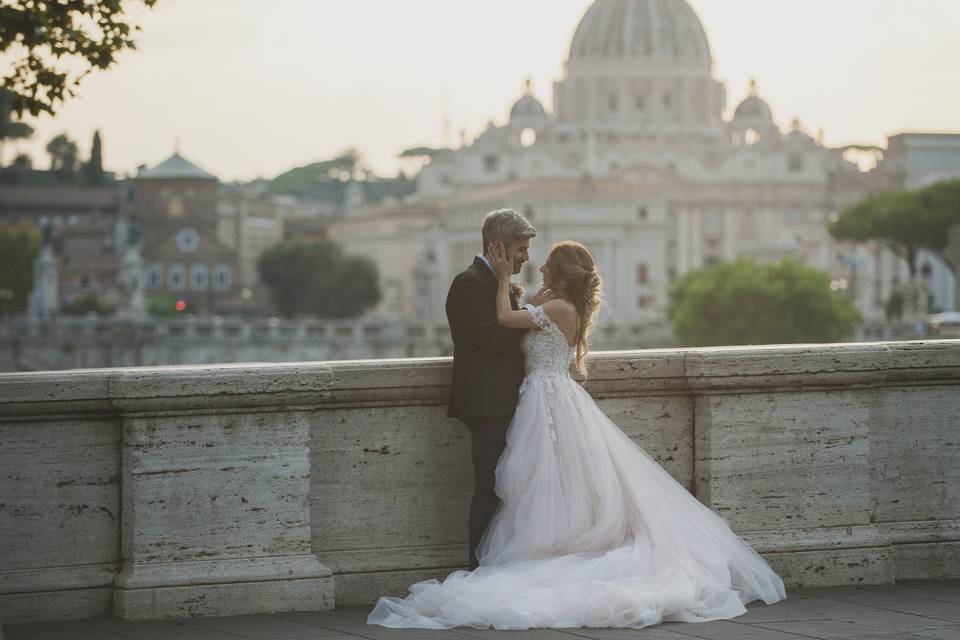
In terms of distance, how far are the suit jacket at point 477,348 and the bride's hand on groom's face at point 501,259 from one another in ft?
0.17

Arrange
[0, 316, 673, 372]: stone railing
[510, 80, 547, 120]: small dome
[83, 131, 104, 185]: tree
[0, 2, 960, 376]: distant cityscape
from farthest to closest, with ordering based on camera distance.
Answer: [510, 80, 547, 120]: small dome < [83, 131, 104, 185]: tree < [0, 2, 960, 376]: distant cityscape < [0, 316, 673, 372]: stone railing

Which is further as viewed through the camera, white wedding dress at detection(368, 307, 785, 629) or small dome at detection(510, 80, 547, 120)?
small dome at detection(510, 80, 547, 120)

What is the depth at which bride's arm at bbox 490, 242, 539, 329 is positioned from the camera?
7777 millimetres

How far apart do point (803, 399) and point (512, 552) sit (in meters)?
1.33

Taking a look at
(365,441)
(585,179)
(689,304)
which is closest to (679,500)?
(365,441)

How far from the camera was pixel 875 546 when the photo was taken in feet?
26.9

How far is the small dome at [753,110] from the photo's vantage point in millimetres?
151250

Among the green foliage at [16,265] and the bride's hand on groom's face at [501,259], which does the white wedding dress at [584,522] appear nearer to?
the bride's hand on groom's face at [501,259]

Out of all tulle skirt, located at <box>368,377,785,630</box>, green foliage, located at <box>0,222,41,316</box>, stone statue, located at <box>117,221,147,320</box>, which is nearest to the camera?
tulle skirt, located at <box>368,377,785,630</box>

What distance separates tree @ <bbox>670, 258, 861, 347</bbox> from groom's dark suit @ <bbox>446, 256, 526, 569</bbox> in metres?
55.0

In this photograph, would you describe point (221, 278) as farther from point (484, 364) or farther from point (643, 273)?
point (484, 364)

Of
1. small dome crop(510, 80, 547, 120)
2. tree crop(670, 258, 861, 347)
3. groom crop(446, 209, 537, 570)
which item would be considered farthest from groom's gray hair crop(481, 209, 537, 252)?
small dome crop(510, 80, 547, 120)

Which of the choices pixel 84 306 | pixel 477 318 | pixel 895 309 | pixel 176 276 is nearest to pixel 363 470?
pixel 477 318

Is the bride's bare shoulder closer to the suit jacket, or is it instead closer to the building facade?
the suit jacket
